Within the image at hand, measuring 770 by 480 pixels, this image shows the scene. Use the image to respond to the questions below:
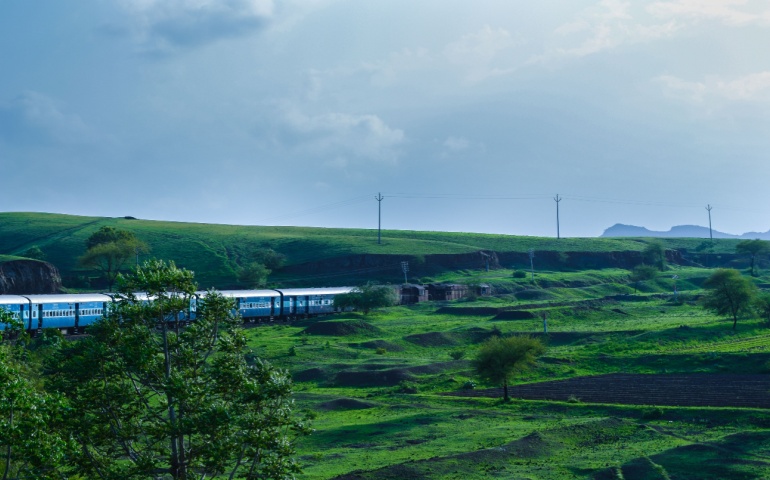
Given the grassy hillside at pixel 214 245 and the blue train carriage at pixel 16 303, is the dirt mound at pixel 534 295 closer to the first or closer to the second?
the grassy hillside at pixel 214 245

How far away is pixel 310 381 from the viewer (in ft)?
208

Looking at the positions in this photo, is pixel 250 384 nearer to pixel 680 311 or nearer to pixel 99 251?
pixel 680 311

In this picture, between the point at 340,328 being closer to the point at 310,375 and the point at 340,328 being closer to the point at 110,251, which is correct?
the point at 310,375

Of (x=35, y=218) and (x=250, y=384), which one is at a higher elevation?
(x=35, y=218)

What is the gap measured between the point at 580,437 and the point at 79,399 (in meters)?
27.6

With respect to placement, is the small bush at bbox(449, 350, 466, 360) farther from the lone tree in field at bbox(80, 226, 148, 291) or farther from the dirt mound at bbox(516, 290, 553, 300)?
the lone tree in field at bbox(80, 226, 148, 291)

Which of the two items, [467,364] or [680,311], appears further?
[680,311]

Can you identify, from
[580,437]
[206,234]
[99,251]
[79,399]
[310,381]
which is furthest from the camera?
[206,234]

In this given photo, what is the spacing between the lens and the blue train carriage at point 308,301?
100938 mm

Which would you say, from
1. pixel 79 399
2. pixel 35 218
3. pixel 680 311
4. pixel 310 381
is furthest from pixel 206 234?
pixel 79 399

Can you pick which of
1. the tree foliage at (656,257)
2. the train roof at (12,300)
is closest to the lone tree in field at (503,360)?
the train roof at (12,300)

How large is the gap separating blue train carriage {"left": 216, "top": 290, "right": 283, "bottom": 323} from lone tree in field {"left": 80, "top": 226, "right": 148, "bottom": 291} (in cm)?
3659

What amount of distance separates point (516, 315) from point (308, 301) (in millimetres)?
26442

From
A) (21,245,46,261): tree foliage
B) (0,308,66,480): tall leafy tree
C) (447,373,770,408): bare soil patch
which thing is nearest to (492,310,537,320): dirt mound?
(447,373,770,408): bare soil patch
